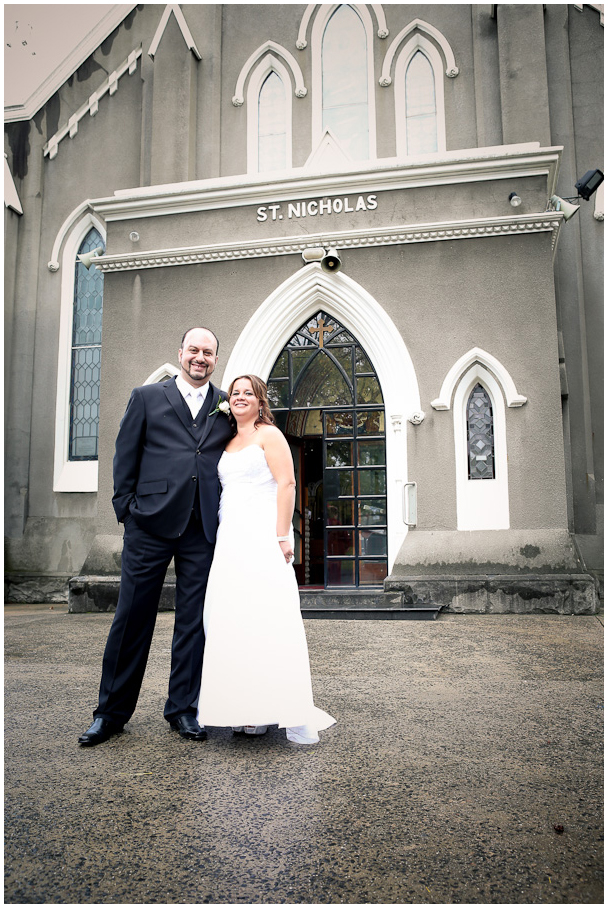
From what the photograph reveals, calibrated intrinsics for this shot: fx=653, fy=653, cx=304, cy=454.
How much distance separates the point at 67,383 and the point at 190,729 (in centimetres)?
996

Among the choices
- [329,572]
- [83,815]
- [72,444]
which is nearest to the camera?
[83,815]

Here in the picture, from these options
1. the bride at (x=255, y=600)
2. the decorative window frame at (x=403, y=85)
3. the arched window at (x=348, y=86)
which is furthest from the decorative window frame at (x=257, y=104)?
the bride at (x=255, y=600)

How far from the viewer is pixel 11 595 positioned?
11758 mm

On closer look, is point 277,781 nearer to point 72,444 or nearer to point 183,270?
point 183,270

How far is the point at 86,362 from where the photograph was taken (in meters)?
12.3

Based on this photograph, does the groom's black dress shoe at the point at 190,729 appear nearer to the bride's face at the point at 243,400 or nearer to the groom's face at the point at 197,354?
the bride's face at the point at 243,400

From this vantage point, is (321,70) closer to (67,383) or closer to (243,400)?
(67,383)

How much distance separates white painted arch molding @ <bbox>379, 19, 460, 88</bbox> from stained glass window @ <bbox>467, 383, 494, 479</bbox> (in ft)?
20.1

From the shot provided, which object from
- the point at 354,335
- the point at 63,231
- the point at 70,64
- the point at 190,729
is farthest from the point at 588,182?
the point at 70,64

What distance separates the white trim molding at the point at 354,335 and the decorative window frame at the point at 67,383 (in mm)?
3908

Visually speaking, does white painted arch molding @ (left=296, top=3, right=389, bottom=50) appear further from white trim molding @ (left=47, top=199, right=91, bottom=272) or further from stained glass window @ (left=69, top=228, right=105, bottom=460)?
stained glass window @ (left=69, top=228, right=105, bottom=460)

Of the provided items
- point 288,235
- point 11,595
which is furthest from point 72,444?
point 288,235

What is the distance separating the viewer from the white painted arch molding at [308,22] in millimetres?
11570

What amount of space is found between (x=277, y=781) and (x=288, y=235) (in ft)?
26.8
